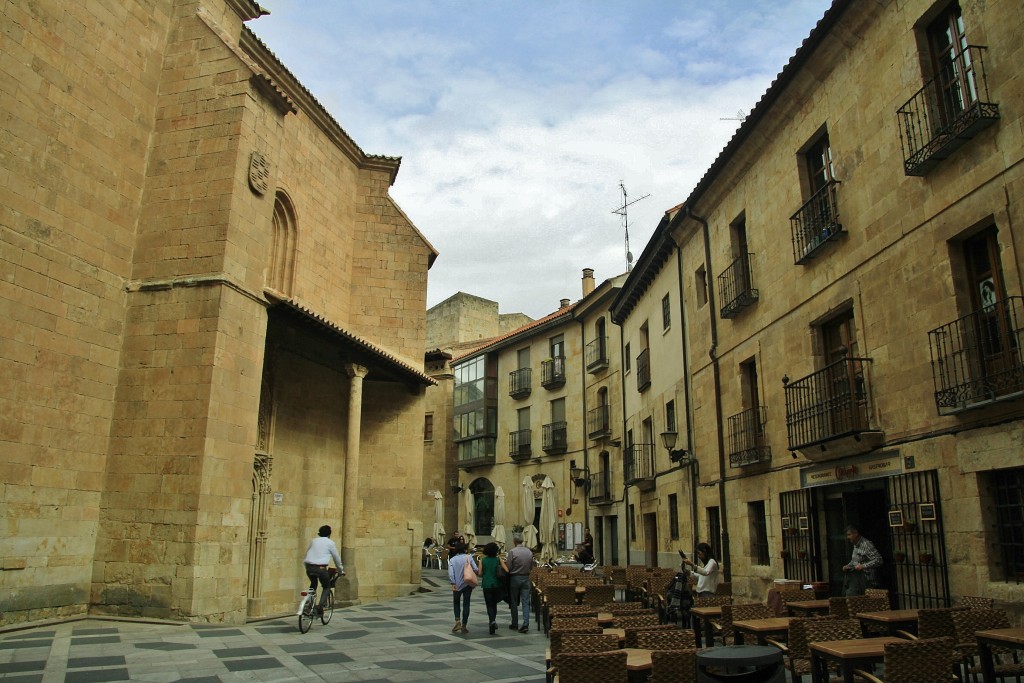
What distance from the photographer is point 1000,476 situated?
7531mm

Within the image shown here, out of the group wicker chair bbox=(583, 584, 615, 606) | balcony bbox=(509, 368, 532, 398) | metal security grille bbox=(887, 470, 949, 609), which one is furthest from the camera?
balcony bbox=(509, 368, 532, 398)

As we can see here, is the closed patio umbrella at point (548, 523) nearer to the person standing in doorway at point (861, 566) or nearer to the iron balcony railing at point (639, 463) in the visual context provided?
the iron balcony railing at point (639, 463)

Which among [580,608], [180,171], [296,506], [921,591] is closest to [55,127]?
[180,171]

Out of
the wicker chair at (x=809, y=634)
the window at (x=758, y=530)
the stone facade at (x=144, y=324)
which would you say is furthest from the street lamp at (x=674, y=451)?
the wicker chair at (x=809, y=634)

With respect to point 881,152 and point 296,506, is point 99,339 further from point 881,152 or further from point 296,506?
point 881,152

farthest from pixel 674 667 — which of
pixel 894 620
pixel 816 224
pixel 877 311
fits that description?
pixel 816 224

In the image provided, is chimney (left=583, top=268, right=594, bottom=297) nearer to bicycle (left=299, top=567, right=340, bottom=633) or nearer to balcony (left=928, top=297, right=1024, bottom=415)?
bicycle (left=299, top=567, right=340, bottom=633)

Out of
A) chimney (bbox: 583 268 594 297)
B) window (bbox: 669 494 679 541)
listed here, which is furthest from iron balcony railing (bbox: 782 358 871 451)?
chimney (bbox: 583 268 594 297)

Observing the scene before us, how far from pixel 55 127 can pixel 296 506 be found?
27.3ft

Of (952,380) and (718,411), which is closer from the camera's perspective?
(952,380)

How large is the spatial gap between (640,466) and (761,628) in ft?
49.4

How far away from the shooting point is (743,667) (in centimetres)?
398

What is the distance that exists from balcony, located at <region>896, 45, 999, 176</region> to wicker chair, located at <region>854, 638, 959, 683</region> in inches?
218

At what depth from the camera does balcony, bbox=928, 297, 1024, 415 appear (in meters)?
7.15
